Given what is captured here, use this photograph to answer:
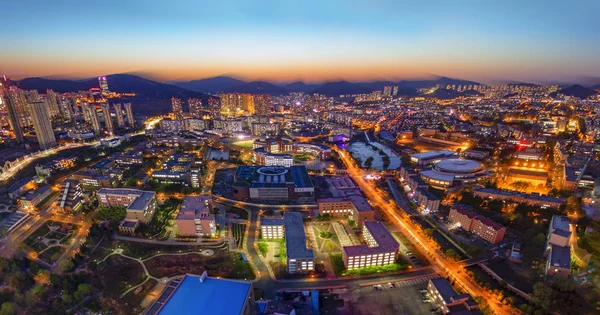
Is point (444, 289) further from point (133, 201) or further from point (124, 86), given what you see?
point (124, 86)

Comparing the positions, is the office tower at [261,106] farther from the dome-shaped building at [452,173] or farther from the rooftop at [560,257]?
the rooftop at [560,257]

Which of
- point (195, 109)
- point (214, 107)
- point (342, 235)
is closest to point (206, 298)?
point (342, 235)

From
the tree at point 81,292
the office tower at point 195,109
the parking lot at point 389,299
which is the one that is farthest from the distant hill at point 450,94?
the tree at point 81,292

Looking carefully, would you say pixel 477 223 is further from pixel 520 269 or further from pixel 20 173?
pixel 20 173

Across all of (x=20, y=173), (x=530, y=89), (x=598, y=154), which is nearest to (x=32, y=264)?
(x=20, y=173)

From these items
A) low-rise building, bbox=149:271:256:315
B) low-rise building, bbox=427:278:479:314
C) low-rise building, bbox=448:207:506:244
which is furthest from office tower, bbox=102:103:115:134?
low-rise building, bbox=427:278:479:314

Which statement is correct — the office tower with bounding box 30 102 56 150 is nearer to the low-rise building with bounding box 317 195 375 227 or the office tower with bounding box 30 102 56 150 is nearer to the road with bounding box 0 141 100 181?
the road with bounding box 0 141 100 181
